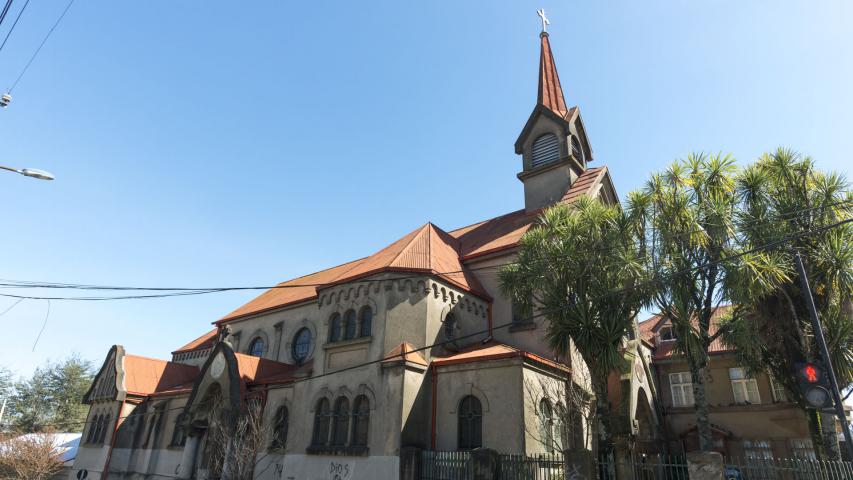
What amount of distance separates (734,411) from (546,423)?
15630mm

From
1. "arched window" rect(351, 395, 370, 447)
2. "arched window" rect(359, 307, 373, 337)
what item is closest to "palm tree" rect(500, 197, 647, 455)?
"arched window" rect(359, 307, 373, 337)

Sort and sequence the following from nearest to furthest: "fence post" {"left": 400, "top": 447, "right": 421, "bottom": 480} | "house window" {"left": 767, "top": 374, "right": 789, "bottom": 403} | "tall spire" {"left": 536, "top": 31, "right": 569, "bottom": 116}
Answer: "fence post" {"left": 400, "top": 447, "right": 421, "bottom": 480}
"house window" {"left": 767, "top": 374, "right": 789, "bottom": 403}
"tall spire" {"left": 536, "top": 31, "right": 569, "bottom": 116}

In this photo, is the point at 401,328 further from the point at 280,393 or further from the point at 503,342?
the point at 280,393

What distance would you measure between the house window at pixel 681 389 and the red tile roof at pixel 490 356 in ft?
43.1

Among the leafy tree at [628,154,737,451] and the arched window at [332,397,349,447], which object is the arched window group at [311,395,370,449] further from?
the leafy tree at [628,154,737,451]

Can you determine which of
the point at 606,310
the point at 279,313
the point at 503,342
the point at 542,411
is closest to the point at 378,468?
the point at 542,411

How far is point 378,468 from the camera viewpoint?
56.5 feet

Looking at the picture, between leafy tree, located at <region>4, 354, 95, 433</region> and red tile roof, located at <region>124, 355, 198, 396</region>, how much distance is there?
121 feet

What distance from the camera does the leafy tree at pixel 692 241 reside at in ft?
49.3

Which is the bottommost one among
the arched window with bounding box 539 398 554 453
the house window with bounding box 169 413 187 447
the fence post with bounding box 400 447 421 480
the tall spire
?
the fence post with bounding box 400 447 421 480

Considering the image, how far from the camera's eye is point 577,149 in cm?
3053

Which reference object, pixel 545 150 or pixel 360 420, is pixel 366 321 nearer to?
pixel 360 420

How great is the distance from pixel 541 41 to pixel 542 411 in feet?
92.4

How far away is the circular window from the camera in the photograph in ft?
87.8
